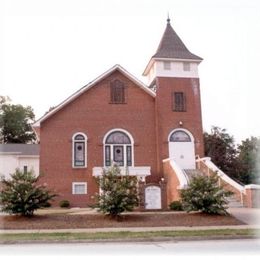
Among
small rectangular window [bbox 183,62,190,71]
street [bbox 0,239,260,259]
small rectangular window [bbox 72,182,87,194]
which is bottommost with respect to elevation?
street [bbox 0,239,260,259]

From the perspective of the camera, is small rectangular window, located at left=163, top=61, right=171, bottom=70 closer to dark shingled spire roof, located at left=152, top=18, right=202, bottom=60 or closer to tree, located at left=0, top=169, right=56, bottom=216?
dark shingled spire roof, located at left=152, top=18, right=202, bottom=60

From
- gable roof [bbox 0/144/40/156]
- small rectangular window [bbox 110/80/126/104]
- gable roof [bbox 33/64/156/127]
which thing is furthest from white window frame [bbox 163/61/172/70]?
gable roof [bbox 0/144/40/156]

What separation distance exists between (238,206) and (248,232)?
869 cm

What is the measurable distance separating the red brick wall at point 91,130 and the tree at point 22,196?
334 inches

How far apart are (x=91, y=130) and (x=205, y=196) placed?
35.4 feet

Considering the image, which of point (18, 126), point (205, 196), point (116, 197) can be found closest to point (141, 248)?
point (116, 197)

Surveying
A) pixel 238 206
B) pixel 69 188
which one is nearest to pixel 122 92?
pixel 69 188

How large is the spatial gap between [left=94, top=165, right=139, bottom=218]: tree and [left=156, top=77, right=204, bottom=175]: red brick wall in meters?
9.58

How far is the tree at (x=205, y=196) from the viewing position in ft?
54.0

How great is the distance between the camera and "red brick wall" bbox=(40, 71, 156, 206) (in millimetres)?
24922

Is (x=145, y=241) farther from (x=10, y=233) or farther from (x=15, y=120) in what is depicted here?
(x=15, y=120)

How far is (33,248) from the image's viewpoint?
33.5ft

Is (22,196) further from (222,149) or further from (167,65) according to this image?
(222,149)

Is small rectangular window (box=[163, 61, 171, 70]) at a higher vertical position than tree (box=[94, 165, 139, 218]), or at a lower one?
higher
